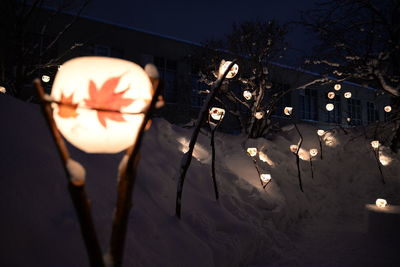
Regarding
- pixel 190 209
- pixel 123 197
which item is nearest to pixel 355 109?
pixel 190 209

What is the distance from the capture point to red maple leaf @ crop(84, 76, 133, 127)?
158cm

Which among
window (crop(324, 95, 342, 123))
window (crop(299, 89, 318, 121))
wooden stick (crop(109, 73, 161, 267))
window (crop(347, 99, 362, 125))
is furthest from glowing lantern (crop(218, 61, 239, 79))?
window (crop(347, 99, 362, 125))

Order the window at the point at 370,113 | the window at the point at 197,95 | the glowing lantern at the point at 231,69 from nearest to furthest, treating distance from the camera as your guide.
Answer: the glowing lantern at the point at 231,69
the window at the point at 197,95
the window at the point at 370,113

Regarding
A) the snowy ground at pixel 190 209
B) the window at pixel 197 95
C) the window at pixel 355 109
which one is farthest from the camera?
the window at pixel 355 109

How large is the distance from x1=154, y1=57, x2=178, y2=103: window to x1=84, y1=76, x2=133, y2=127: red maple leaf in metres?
15.0

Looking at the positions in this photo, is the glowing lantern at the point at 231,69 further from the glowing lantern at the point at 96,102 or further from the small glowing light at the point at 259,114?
the small glowing light at the point at 259,114

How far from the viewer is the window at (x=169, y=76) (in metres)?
16.6

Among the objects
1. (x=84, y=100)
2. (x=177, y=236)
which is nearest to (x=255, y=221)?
(x=177, y=236)

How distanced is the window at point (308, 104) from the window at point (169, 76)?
1161 centimetres

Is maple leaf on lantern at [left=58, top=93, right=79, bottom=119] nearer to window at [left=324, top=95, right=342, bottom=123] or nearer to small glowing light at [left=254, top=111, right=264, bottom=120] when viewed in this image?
small glowing light at [left=254, top=111, right=264, bottom=120]

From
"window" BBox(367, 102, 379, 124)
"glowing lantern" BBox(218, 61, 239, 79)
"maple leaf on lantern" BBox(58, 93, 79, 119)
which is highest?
"glowing lantern" BBox(218, 61, 239, 79)

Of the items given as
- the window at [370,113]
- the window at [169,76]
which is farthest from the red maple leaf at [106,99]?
the window at [370,113]

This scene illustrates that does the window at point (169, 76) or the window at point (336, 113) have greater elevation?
the window at point (169, 76)

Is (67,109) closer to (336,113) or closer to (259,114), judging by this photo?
(259,114)
